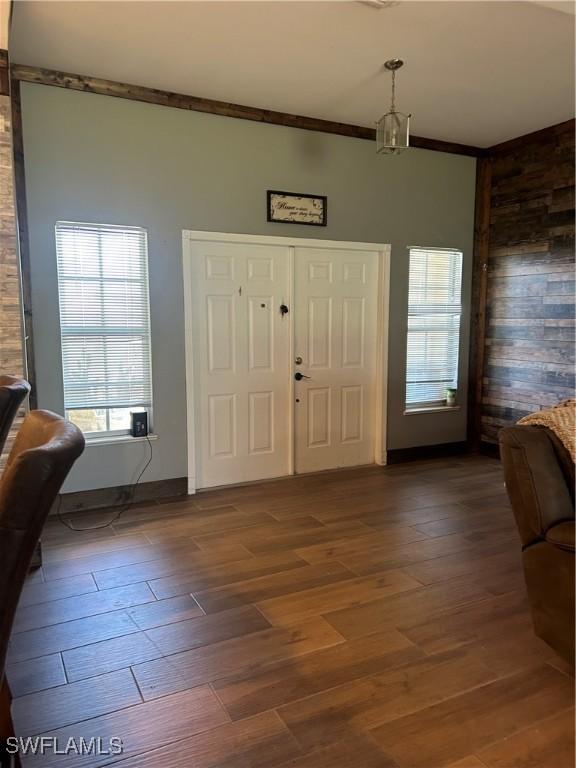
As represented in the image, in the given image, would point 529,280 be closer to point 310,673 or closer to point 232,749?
point 310,673

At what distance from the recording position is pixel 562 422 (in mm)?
2248

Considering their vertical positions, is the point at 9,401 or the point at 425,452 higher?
the point at 9,401

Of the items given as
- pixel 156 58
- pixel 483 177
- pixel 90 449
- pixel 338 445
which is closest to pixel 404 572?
pixel 338 445

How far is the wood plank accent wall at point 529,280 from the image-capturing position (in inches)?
177

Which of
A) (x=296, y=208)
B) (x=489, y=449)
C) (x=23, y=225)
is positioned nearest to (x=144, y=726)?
(x=23, y=225)

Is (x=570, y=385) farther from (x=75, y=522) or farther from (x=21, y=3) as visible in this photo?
(x=21, y=3)

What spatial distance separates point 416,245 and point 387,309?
0.70 metres

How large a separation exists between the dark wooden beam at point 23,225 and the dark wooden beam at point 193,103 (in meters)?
0.20

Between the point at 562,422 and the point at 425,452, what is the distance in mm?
3075

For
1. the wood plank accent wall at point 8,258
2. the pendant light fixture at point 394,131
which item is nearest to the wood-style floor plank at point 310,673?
the wood plank accent wall at point 8,258

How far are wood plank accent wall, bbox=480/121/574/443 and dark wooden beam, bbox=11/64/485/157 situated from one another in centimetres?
76

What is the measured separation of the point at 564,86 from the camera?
3.74 m

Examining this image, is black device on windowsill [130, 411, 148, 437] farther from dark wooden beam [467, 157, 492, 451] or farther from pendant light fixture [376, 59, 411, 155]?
dark wooden beam [467, 157, 492, 451]

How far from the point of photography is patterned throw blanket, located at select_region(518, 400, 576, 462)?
2162mm
